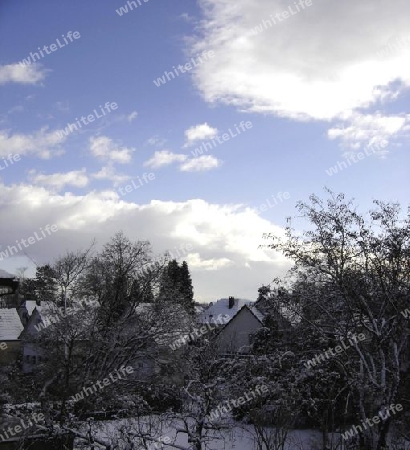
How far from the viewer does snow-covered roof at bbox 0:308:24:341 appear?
3974 cm

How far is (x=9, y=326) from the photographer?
4059 centimetres

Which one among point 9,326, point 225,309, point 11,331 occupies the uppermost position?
point 9,326

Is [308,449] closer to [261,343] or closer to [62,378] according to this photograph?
[261,343]

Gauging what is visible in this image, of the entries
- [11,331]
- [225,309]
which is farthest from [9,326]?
[225,309]

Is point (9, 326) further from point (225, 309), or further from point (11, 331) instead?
point (225, 309)

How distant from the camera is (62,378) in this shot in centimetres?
2092

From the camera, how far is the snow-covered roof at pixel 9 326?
39.7m

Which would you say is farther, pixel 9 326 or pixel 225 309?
pixel 9 326

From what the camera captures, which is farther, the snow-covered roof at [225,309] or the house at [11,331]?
the house at [11,331]

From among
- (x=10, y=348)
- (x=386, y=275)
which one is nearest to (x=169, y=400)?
(x=386, y=275)

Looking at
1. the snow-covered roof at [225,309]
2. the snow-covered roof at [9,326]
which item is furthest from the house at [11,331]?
the snow-covered roof at [225,309]

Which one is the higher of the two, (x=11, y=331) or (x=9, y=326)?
(x=9, y=326)

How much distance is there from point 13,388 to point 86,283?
9525mm

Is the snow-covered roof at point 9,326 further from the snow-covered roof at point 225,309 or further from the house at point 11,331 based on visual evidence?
the snow-covered roof at point 225,309
